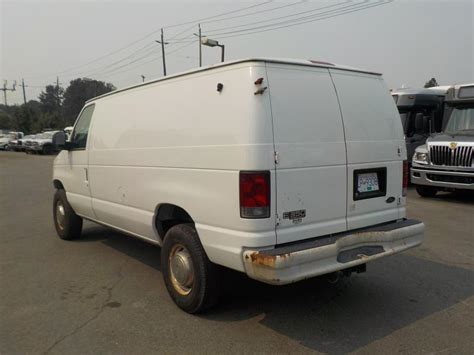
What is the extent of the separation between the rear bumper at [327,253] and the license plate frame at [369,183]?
0.33m

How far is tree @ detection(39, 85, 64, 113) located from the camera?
11631cm

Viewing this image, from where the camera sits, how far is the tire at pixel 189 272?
4.09 m

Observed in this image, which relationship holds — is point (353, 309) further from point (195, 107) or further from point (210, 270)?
point (195, 107)

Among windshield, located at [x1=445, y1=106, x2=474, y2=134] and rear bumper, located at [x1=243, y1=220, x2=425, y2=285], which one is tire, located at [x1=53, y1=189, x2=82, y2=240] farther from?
windshield, located at [x1=445, y1=106, x2=474, y2=134]

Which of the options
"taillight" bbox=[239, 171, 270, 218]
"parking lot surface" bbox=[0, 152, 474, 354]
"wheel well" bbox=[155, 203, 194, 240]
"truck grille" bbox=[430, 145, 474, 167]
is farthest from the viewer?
"truck grille" bbox=[430, 145, 474, 167]

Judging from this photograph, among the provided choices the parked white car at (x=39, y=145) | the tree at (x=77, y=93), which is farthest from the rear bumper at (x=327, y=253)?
the tree at (x=77, y=93)

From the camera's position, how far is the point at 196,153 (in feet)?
13.5

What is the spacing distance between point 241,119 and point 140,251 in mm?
3524

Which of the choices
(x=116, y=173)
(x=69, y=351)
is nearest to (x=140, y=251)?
(x=116, y=173)

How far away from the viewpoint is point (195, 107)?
4.20 meters

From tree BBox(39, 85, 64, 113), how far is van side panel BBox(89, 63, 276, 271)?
118 meters

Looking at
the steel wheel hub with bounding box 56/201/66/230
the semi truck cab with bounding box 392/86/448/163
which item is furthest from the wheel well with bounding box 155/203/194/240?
the semi truck cab with bounding box 392/86/448/163

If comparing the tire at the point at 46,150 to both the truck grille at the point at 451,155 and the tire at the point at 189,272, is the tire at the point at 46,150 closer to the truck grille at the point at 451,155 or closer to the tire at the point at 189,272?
the truck grille at the point at 451,155

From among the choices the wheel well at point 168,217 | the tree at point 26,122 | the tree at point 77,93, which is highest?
the tree at point 77,93
